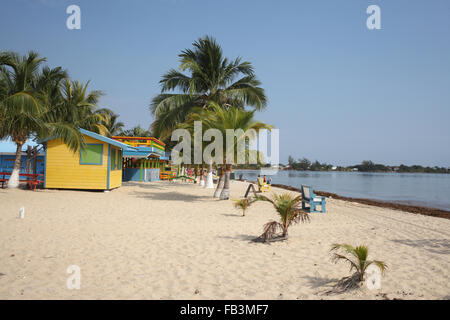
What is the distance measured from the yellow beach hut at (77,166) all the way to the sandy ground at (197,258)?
20.8 ft

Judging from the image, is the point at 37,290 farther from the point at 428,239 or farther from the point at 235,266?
the point at 428,239

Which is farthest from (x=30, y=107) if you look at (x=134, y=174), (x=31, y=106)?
(x=134, y=174)

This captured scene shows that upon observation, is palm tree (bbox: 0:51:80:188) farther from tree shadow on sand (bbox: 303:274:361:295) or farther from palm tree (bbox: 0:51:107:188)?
tree shadow on sand (bbox: 303:274:361:295)

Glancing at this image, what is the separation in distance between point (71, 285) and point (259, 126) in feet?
34.9

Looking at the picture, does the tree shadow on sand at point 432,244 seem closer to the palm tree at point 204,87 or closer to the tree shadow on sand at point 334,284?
the tree shadow on sand at point 334,284

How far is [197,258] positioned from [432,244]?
4.98 m

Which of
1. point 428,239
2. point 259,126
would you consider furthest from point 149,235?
point 259,126

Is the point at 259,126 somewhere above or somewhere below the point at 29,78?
below

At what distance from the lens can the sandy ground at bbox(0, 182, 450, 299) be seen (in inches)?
146

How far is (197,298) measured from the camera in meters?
3.52

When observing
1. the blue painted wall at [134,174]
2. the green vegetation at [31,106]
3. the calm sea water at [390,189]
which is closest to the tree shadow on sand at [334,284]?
the green vegetation at [31,106]

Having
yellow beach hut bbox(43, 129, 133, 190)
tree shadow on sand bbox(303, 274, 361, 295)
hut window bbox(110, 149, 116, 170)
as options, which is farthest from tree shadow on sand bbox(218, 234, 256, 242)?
hut window bbox(110, 149, 116, 170)

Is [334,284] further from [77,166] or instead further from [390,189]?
[390,189]

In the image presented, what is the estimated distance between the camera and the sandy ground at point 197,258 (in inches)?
146
